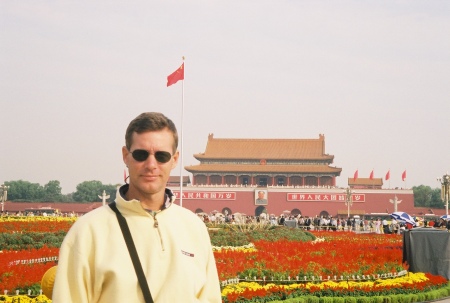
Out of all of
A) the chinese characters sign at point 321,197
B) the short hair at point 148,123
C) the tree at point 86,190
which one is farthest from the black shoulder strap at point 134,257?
the tree at point 86,190

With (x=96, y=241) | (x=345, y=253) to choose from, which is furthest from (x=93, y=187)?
(x=96, y=241)

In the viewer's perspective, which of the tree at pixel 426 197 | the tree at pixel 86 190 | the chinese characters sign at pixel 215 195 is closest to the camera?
the chinese characters sign at pixel 215 195

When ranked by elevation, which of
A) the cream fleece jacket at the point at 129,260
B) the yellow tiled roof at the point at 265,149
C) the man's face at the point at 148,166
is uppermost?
the yellow tiled roof at the point at 265,149

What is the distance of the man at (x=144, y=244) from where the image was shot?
2.44 m

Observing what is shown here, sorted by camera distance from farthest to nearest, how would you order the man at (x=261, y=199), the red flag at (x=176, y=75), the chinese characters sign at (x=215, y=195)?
the chinese characters sign at (x=215, y=195) < the man at (x=261, y=199) < the red flag at (x=176, y=75)

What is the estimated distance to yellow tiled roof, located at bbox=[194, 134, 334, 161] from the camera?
177 ft

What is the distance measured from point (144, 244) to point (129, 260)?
92 millimetres

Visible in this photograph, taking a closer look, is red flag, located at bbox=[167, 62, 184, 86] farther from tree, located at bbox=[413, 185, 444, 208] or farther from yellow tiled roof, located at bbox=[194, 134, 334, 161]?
tree, located at bbox=[413, 185, 444, 208]

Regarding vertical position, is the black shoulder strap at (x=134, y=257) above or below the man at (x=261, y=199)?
below

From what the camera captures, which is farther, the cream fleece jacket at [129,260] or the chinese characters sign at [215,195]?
the chinese characters sign at [215,195]

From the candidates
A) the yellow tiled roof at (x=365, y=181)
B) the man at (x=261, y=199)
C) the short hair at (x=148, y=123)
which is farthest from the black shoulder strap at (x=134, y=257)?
the yellow tiled roof at (x=365, y=181)

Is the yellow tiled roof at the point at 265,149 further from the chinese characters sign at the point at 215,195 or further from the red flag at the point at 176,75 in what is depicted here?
the red flag at the point at 176,75

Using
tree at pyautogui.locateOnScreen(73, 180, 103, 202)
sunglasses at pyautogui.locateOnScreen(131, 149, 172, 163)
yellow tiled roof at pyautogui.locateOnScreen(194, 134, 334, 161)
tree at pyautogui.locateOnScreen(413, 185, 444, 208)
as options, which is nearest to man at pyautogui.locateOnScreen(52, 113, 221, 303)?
sunglasses at pyautogui.locateOnScreen(131, 149, 172, 163)

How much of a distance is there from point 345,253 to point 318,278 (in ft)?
9.84
